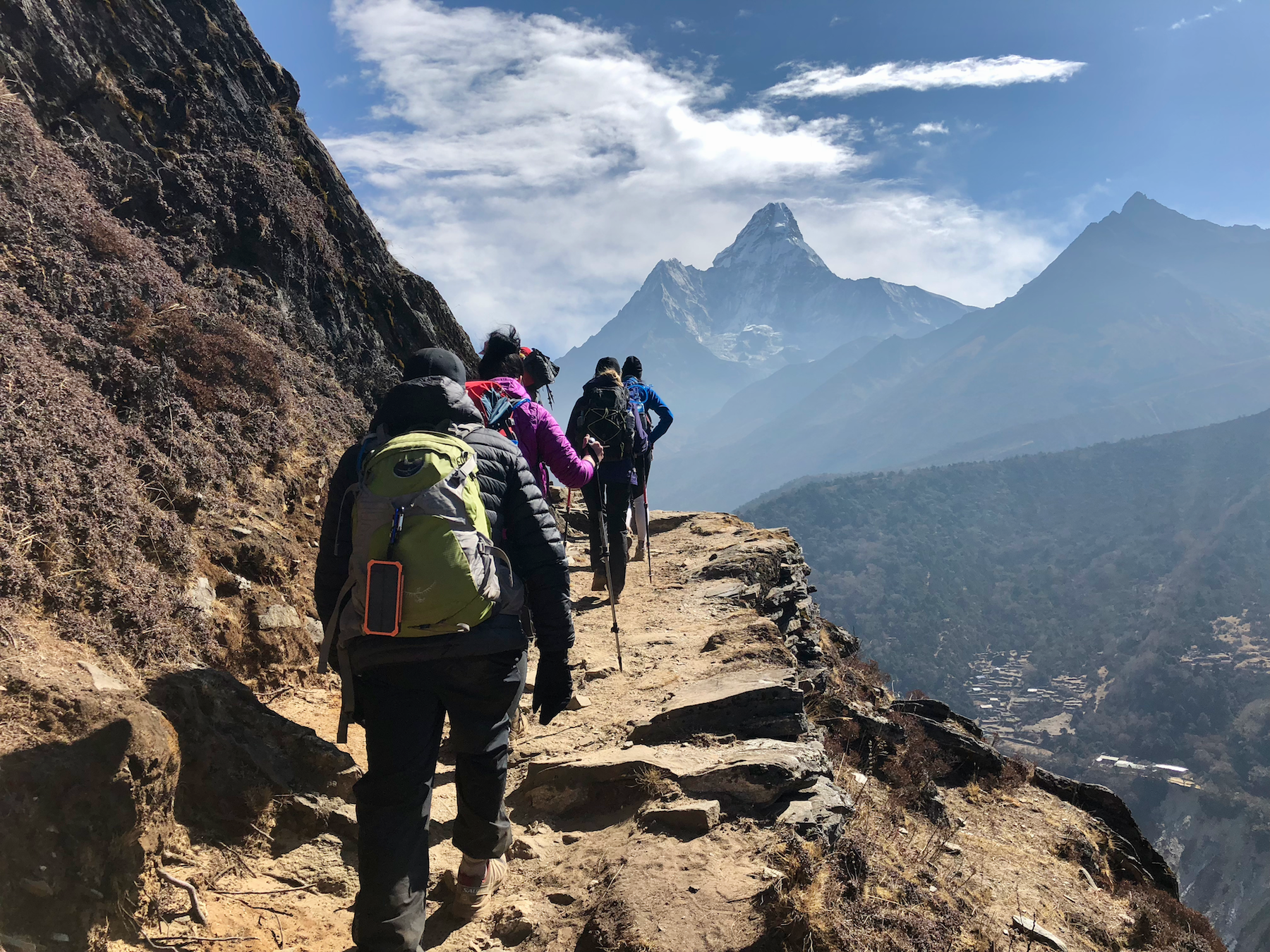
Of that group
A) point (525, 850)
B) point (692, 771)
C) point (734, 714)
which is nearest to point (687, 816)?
point (692, 771)

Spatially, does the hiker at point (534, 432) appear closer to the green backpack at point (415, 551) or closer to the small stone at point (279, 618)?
the green backpack at point (415, 551)

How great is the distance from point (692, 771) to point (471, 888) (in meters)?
1.77

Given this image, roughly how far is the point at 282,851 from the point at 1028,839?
7777mm

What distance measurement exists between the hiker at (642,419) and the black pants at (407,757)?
22.7 ft

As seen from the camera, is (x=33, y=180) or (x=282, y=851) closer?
(x=282, y=851)

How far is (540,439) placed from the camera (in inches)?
217

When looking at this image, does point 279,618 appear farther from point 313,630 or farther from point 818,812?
point 818,812

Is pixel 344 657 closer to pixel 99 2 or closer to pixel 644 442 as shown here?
pixel 644 442

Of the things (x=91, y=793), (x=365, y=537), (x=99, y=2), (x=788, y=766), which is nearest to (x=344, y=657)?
(x=365, y=537)

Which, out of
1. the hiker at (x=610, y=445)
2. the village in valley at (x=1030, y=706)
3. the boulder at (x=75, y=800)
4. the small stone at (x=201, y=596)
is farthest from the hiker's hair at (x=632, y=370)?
the village in valley at (x=1030, y=706)

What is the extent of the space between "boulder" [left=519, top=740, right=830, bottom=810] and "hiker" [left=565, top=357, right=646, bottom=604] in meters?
3.86

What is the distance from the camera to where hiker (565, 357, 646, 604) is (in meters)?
9.39

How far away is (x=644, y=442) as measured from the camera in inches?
424

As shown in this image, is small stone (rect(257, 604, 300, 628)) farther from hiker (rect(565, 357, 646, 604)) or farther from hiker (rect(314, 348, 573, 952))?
hiker (rect(565, 357, 646, 604))
